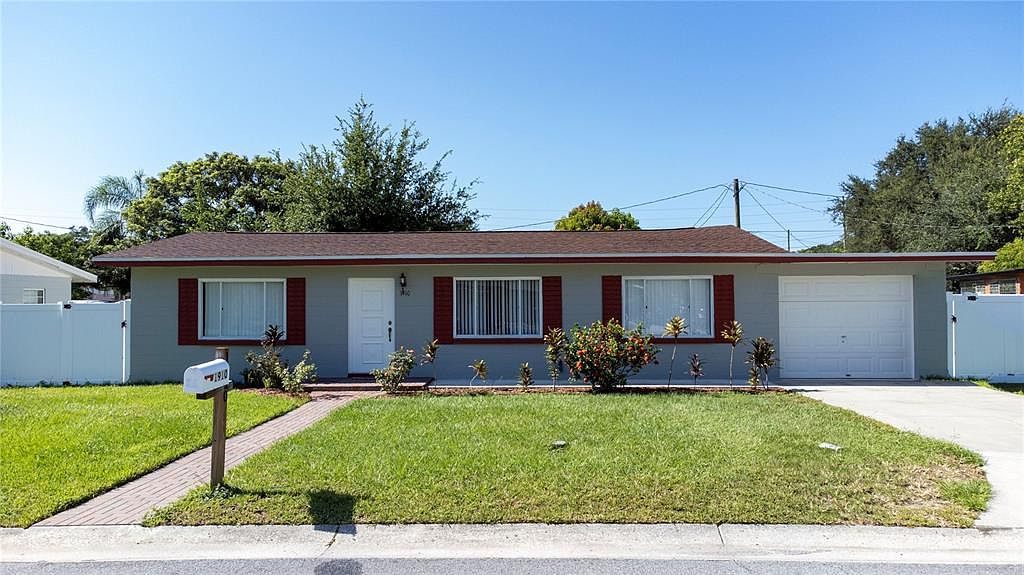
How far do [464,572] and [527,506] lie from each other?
1040mm

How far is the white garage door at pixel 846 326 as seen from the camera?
494 inches

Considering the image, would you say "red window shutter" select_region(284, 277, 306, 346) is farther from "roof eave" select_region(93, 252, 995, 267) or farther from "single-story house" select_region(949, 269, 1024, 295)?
"single-story house" select_region(949, 269, 1024, 295)

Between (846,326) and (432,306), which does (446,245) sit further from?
(846,326)

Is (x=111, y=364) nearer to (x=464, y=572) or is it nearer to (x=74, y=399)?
(x=74, y=399)

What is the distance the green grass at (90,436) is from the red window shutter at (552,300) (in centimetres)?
491

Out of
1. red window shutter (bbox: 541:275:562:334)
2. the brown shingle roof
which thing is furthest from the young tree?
red window shutter (bbox: 541:275:562:334)

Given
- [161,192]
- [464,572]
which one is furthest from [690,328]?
[161,192]

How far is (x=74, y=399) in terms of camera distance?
1000 centimetres

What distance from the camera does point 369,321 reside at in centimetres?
1259

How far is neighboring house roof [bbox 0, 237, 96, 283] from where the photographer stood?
18.6 meters

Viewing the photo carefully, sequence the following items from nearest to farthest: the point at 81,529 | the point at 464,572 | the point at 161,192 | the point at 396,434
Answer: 1. the point at 464,572
2. the point at 81,529
3. the point at 396,434
4. the point at 161,192

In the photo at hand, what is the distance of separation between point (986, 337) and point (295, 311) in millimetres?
13757

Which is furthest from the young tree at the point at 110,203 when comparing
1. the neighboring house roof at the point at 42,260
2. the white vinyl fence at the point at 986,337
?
the white vinyl fence at the point at 986,337

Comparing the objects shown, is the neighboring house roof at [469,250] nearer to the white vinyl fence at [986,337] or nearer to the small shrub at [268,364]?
the white vinyl fence at [986,337]
